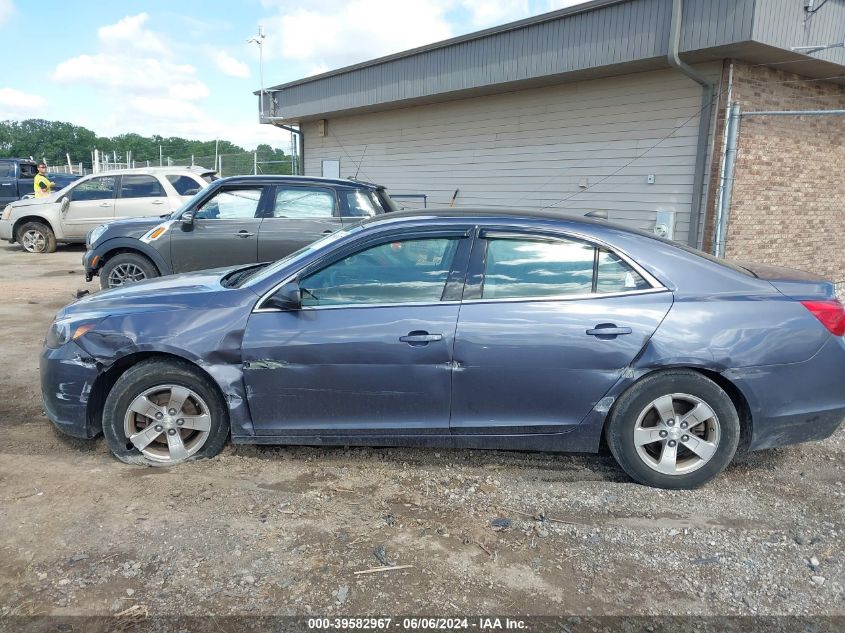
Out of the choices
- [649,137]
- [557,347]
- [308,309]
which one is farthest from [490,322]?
[649,137]

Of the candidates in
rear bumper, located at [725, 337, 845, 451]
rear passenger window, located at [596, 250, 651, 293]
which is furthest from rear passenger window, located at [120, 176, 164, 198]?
rear bumper, located at [725, 337, 845, 451]

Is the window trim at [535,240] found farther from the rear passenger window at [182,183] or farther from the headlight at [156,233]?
the rear passenger window at [182,183]

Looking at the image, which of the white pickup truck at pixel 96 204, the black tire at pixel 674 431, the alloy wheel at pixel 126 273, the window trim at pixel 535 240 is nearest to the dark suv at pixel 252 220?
the alloy wheel at pixel 126 273

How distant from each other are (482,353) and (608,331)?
2.31ft

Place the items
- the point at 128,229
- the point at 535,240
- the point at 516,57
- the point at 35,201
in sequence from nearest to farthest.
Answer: the point at 535,240 → the point at 128,229 → the point at 516,57 → the point at 35,201

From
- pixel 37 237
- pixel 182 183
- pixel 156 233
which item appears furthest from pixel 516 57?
pixel 37 237

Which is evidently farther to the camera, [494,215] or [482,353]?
[494,215]

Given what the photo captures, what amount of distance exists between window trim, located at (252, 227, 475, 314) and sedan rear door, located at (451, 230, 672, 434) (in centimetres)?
7

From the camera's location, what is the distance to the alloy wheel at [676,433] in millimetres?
3578

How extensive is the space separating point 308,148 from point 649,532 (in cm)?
1737

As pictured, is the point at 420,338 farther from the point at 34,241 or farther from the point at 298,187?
the point at 34,241

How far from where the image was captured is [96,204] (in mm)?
13398

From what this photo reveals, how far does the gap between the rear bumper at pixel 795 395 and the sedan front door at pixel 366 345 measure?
1651mm

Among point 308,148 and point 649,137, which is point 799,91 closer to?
point 649,137
